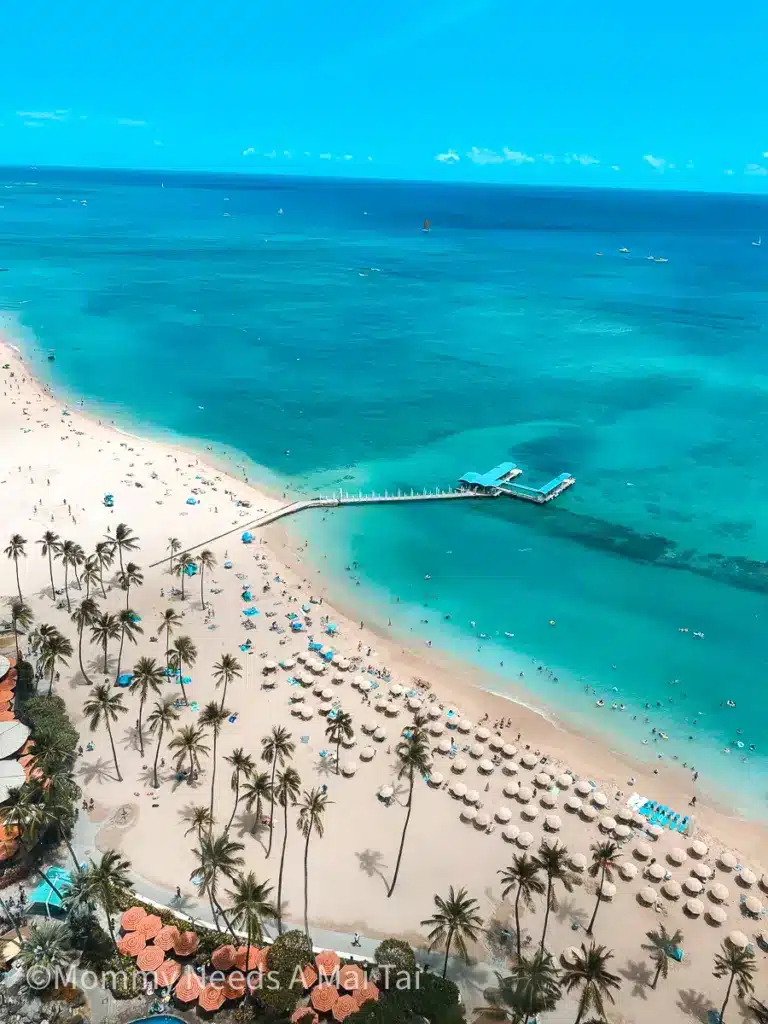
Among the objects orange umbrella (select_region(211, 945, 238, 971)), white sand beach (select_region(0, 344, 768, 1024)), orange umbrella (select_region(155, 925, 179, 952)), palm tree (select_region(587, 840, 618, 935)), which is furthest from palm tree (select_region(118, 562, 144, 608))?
palm tree (select_region(587, 840, 618, 935))

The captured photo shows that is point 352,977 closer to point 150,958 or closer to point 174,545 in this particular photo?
point 150,958

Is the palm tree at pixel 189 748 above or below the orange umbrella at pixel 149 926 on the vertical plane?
above

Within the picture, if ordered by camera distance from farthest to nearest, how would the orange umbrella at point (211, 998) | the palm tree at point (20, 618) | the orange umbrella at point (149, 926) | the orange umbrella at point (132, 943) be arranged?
1. the palm tree at point (20, 618)
2. the orange umbrella at point (149, 926)
3. the orange umbrella at point (132, 943)
4. the orange umbrella at point (211, 998)

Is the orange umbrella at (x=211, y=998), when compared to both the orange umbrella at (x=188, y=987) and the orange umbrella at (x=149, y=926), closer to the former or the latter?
the orange umbrella at (x=188, y=987)

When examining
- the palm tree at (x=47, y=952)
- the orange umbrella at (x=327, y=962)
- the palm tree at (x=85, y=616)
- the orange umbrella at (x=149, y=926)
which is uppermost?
the palm tree at (x=85, y=616)

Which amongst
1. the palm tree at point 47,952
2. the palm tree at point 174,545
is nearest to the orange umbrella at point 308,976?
the palm tree at point 47,952

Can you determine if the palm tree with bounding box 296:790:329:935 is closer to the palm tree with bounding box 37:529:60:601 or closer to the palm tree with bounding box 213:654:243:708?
the palm tree with bounding box 213:654:243:708

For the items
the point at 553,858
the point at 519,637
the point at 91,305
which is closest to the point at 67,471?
the point at 519,637

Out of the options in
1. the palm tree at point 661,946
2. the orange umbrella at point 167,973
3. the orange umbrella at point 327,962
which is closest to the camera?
the orange umbrella at point 167,973
